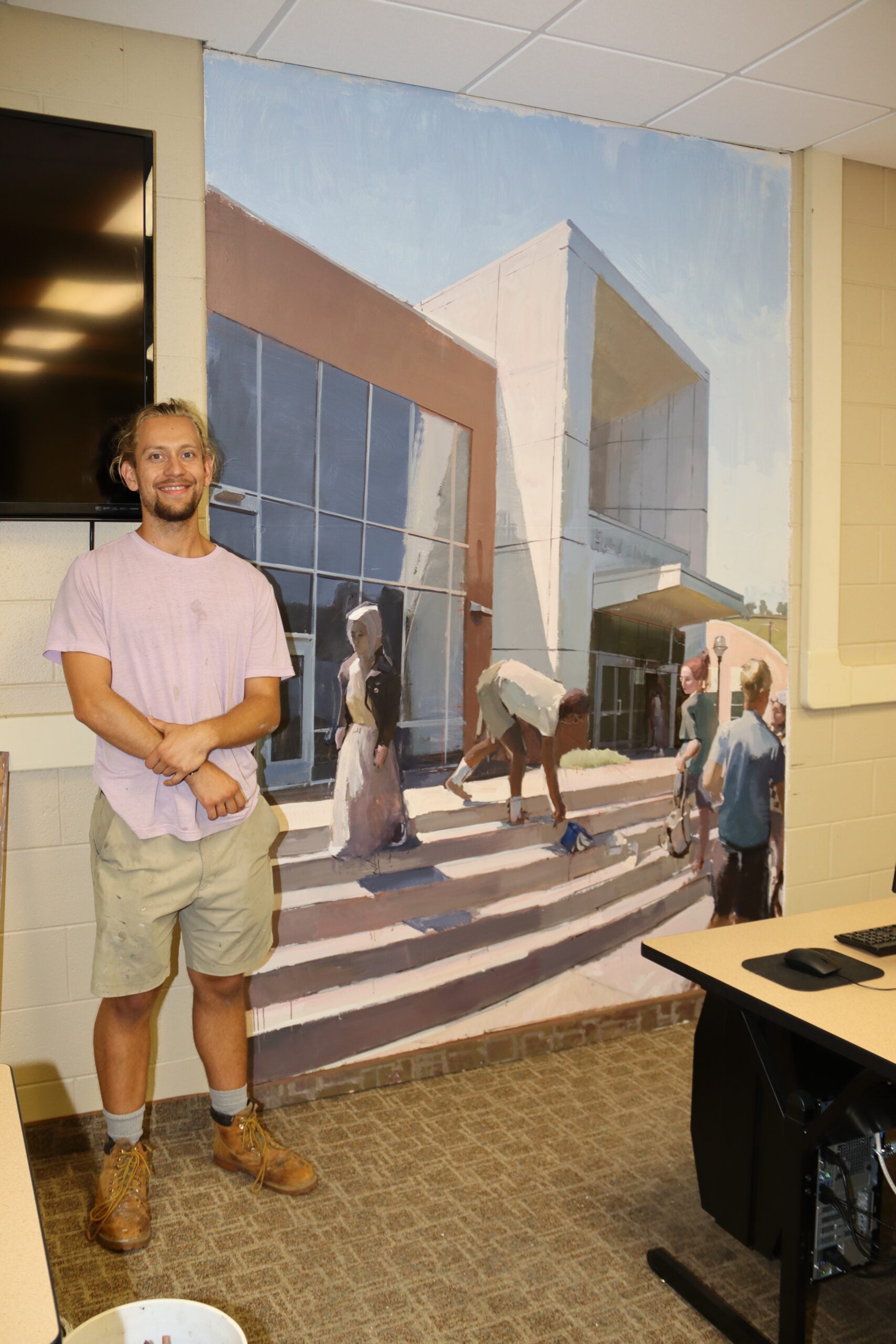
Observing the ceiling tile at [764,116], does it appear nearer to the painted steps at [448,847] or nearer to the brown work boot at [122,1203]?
the painted steps at [448,847]

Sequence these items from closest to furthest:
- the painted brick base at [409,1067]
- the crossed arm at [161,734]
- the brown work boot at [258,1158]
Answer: the crossed arm at [161,734], the brown work boot at [258,1158], the painted brick base at [409,1067]

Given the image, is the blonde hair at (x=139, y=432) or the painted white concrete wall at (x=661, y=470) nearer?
the blonde hair at (x=139, y=432)

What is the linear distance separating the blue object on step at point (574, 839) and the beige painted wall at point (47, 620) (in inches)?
56.1

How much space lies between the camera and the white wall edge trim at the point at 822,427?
11.5 ft

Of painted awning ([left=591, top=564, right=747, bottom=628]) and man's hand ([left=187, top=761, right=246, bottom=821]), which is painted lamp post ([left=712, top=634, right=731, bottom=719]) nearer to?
painted awning ([left=591, top=564, right=747, bottom=628])

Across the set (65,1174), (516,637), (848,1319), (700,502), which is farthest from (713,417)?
(65,1174)

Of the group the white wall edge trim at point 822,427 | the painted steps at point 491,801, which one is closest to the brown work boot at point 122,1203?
the painted steps at point 491,801

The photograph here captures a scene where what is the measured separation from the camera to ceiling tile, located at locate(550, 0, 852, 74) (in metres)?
2.53

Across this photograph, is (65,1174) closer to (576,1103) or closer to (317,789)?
(317,789)

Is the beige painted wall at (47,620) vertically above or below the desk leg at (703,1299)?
above

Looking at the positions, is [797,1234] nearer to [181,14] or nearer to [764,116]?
[181,14]

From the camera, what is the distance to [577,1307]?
208cm

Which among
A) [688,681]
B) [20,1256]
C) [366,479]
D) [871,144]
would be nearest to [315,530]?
[366,479]

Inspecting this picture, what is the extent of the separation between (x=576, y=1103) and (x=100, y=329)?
2.38 m
